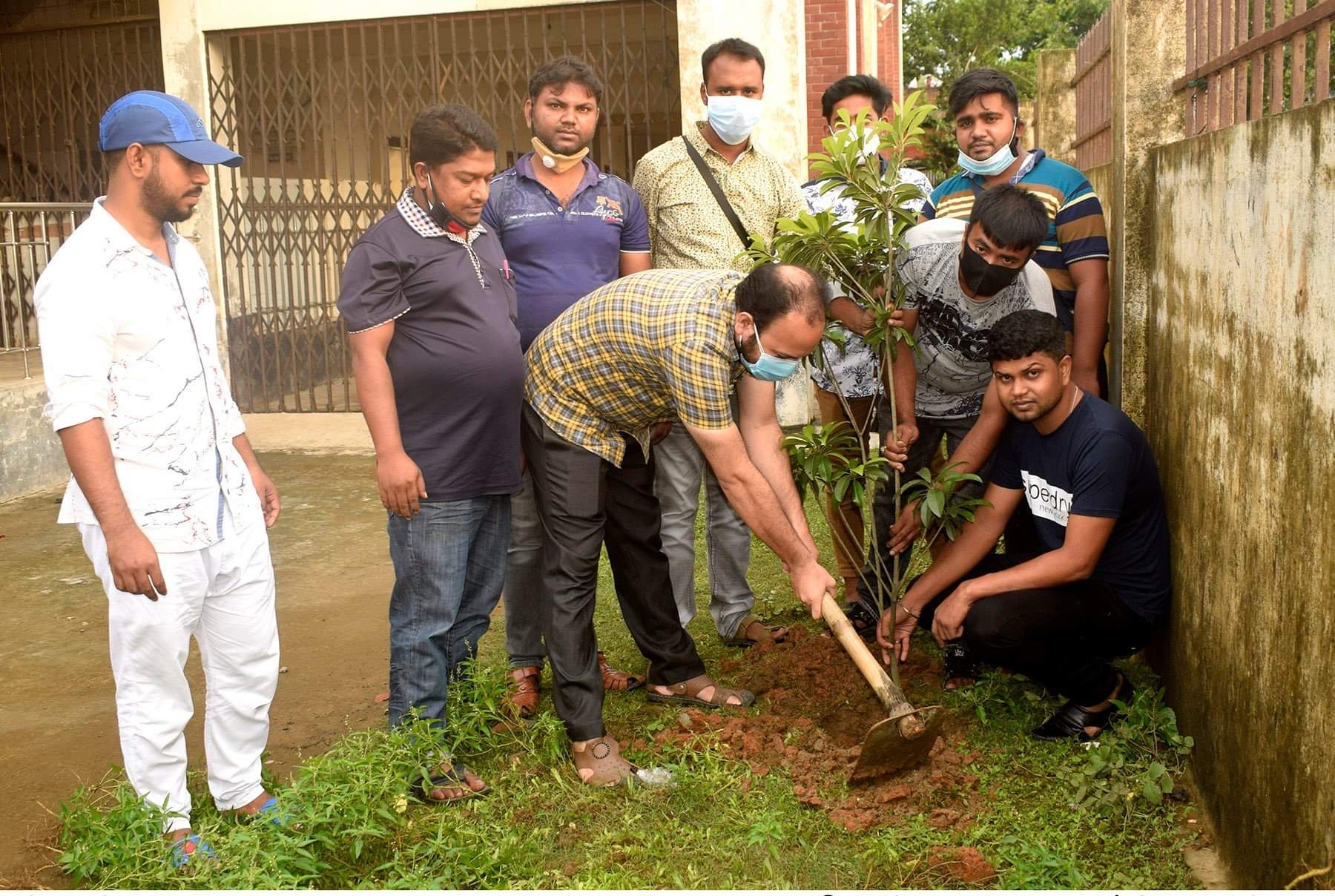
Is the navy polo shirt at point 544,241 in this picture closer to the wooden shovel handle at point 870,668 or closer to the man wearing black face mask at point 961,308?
the man wearing black face mask at point 961,308

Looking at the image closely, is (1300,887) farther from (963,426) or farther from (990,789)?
(963,426)

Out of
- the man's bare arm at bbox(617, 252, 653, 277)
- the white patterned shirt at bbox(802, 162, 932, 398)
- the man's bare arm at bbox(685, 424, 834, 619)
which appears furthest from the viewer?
the white patterned shirt at bbox(802, 162, 932, 398)

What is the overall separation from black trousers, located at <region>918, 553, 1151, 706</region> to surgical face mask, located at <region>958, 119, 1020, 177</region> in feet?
4.93

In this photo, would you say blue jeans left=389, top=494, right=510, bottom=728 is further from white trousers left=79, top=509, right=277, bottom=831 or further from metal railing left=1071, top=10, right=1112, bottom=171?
metal railing left=1071, top=10, right=1112, bottom=171

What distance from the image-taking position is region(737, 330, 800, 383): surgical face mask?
3408 millimetres

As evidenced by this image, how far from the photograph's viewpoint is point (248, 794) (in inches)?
132

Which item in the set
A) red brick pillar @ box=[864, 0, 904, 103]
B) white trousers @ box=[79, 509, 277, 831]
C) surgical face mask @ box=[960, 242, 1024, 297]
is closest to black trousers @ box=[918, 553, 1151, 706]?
surgical face mask @ box=[960, 242, 1024, 297]

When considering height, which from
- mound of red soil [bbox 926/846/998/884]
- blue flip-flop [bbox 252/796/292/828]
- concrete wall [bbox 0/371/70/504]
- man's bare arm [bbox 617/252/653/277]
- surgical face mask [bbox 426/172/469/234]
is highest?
surgical face mask [bbox 426/172/469/234]

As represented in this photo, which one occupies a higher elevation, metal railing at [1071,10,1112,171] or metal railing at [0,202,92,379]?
metal railing at [1071,10,1112,171]

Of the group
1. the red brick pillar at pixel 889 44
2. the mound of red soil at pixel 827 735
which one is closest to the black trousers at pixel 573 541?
the mound of red soil at pixel 827 735

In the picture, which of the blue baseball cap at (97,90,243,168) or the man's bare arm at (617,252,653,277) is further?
the man's bare arm at (617,252,653,277)

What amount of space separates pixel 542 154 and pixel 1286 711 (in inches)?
111

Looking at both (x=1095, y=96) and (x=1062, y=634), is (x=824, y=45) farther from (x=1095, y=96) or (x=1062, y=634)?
(x=1062, y=634)

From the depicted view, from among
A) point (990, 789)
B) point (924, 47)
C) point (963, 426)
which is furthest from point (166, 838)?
point (924, 47)
